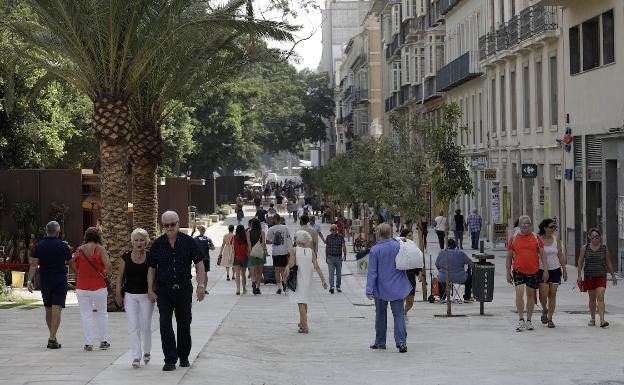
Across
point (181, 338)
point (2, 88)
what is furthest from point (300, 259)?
point (2, 88)

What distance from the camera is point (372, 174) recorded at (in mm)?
39500

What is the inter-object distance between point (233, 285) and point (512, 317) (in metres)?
10.9

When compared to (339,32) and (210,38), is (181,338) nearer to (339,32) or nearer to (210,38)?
(210,38)

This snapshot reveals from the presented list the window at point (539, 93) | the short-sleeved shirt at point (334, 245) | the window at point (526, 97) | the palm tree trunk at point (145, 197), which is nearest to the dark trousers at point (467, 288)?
the short-sleeved shirt at point (334, 245)

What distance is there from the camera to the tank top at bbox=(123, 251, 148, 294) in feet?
44.9

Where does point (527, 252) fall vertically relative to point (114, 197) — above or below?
below

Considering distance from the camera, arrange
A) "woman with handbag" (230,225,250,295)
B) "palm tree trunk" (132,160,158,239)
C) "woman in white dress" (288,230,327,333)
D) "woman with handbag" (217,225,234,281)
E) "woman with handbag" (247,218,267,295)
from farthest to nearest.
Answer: "woman with handbag" (217,225,234,281) < "palm tree trunk" (132,160,158,239) < "woman with handbag" (230,225,250,295) < "woman with handbag" (247,218,267,295) < "woman in white dress" (288,230,327,333)

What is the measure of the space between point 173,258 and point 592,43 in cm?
2235

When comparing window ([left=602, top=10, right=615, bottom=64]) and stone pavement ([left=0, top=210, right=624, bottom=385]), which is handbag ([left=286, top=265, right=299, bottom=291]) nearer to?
stone pavement ([left=0, top=210, right=624, bottom=385])

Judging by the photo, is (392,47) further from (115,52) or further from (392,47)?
(115,52)

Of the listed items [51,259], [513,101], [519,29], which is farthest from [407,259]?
[513,101]

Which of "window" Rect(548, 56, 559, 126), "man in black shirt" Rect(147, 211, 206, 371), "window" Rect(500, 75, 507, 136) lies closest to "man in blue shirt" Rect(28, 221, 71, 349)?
"man in black shirt" Rect(147, 211, 206, 371)

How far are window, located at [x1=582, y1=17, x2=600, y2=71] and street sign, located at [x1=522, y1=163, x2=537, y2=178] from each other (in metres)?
5.87

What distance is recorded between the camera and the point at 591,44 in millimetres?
33656
